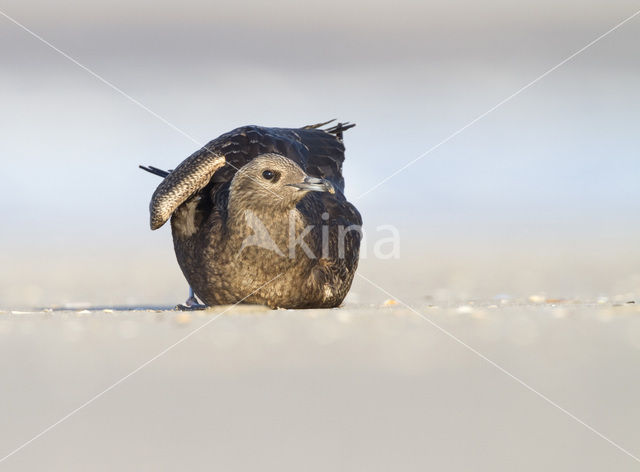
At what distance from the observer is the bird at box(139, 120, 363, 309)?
8141 mm

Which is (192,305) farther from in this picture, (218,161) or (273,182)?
(273,182)

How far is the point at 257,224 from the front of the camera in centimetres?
812

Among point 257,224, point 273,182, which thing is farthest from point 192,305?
point 273,182

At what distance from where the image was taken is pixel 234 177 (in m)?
8.28

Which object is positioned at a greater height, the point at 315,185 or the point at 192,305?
the point at 315,185

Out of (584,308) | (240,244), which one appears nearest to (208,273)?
(240,244)

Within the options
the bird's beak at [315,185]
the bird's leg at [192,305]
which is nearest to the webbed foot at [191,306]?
the bird's leg at [192,305]

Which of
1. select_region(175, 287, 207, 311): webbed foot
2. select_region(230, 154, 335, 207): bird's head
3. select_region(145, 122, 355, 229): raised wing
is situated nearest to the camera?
select_region(230, 154, 335, 207): bird's head

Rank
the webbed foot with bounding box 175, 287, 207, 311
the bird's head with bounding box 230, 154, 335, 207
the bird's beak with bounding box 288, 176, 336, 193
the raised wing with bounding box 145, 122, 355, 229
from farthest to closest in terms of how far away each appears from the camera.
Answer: the webbed foot with bounding box 175, 287, 207, 311, the raised wing with bounding box 145, 122, 355, 229, the bird's head with bounding box 230, 154, 335, 207, the bird's beak with bounding box 288, 176, 336, 193

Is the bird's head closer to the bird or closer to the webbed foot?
the bird

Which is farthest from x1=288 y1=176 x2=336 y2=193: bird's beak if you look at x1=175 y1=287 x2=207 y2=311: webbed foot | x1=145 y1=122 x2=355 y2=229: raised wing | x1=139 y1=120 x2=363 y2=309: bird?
x1=175 y1=287 x2=207 y2=311: webbed foot

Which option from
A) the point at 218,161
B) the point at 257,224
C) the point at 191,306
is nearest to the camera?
the point at 257,224

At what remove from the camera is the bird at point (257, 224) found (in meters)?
8.14

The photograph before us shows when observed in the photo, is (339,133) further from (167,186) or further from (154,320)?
(154,320)
